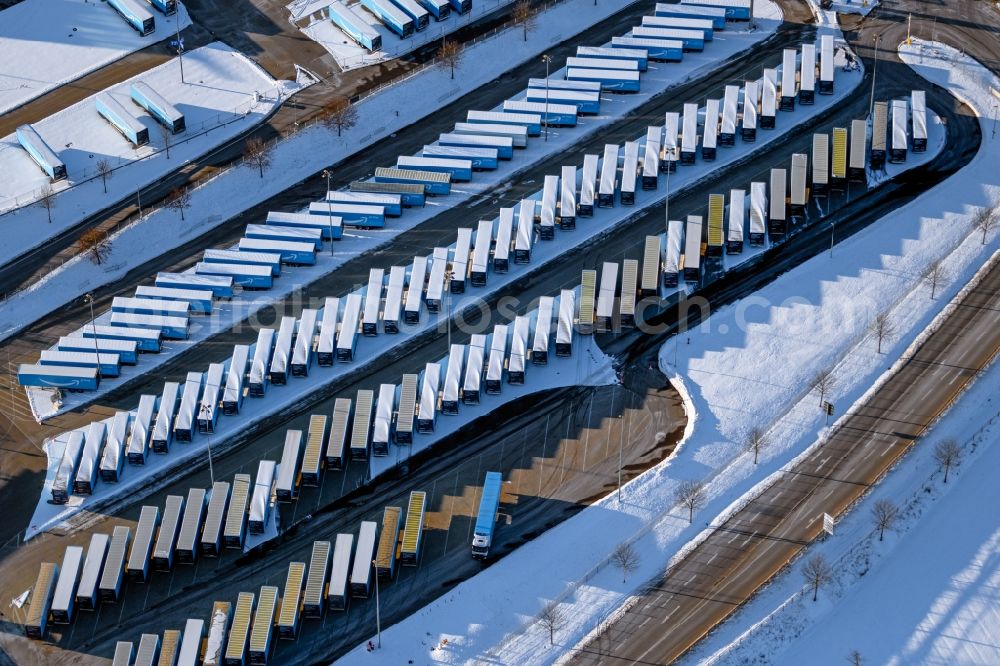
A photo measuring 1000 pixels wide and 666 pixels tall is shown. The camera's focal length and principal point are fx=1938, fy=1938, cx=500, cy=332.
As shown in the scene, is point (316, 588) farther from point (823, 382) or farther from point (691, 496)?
point (823, 382)

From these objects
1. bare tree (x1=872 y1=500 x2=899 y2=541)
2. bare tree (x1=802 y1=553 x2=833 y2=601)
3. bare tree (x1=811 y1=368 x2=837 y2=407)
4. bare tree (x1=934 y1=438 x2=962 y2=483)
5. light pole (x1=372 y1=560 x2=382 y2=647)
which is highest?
bare tree (x1=811 y1=368 x2=837 y2=407)

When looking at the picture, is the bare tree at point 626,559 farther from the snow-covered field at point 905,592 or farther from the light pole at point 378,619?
the light pole at point 378,619

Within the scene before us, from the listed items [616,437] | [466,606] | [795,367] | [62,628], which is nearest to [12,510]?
[62,628]

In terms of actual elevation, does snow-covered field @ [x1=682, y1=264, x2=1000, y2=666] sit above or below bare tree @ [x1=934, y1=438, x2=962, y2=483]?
below

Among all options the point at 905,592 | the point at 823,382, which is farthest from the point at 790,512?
the point at 823,382

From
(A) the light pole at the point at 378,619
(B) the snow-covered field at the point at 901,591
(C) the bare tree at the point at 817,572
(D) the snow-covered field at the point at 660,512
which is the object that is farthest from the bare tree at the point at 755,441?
(A) the light pole at the point at 378,619

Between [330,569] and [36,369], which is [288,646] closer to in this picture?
[330,569]

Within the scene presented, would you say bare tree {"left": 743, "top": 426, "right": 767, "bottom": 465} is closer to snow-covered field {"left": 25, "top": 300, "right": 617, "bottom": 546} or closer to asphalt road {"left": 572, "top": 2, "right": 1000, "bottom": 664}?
asphalt road {"left": 572, "top": 2, "right": 1000, "bottom": 664}

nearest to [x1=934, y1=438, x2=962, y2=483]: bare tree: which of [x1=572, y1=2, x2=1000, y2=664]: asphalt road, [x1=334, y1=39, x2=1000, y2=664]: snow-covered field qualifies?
[x1=572, y1=2, x2=1000, y2=664]: asphalt road
